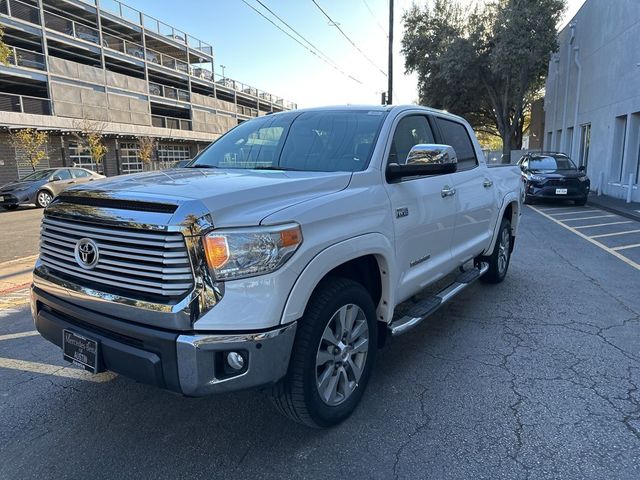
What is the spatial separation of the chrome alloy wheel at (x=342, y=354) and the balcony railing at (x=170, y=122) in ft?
125

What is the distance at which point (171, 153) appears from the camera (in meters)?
42.1

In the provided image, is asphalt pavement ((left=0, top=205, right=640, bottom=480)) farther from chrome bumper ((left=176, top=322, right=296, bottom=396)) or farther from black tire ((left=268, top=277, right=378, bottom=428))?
chrome bumper ((left=176, top=322, right=296, bottom=396))

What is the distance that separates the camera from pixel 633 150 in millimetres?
15664

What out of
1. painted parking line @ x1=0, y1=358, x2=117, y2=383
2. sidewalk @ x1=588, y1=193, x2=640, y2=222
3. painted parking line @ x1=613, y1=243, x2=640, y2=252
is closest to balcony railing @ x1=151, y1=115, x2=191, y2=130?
sidewalk @ x1=588, y1=193, x2=640, y2=222

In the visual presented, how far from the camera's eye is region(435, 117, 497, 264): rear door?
4.37 metres

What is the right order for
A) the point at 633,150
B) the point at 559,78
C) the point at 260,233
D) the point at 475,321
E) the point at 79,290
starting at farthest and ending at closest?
the point at 559,78, the point at 633,150, the point at 475,321, the point at 79,290, the point at 260,233

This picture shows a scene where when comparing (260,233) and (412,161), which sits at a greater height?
(412,161)

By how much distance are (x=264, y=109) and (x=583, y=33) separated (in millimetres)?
46092

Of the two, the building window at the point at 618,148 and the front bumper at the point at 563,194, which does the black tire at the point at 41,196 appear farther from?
the building window at the point at 618,148

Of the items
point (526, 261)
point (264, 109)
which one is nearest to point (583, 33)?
point (526, 261)

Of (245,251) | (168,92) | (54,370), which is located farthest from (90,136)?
(245,251)

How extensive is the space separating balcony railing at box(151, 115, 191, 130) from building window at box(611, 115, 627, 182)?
104 ft

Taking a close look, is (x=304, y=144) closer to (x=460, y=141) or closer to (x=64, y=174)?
(x=460, y=141)

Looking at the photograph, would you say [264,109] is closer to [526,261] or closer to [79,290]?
[526,261]
